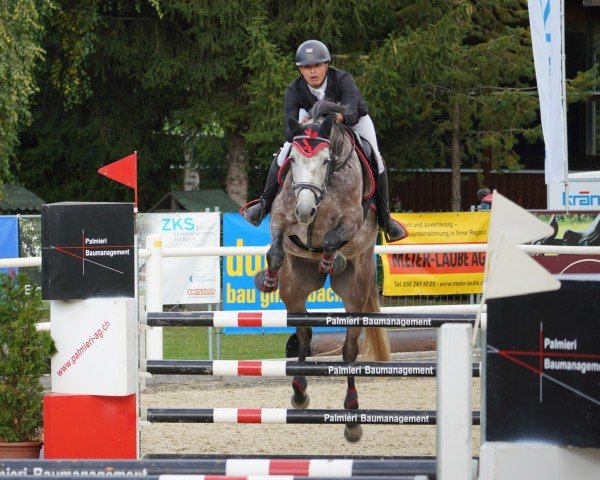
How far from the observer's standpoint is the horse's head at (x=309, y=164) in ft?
19.9

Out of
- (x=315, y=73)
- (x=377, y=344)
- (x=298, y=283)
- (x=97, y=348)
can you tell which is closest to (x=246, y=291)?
(x=377, y=344)

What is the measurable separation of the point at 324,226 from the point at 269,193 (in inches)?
23.1

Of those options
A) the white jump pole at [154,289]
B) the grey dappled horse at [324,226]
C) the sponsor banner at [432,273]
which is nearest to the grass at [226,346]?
the sponsor banner at [432,273]

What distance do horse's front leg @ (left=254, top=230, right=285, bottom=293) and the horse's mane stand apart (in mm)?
714

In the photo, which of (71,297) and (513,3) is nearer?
(71,297)

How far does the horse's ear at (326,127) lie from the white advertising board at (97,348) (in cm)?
153

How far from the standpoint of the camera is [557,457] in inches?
138

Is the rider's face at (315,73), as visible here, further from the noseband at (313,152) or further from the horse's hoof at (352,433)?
the horse's hoof at (352,433)

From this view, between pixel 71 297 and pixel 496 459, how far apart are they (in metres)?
2.71

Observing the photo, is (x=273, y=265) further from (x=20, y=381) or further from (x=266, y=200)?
(x=20, y=381)

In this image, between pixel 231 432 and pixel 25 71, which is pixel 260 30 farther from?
pixel 231 432

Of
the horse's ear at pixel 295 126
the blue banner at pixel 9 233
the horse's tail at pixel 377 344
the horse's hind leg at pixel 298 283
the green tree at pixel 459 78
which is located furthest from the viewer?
the green tree at pixel 459 78

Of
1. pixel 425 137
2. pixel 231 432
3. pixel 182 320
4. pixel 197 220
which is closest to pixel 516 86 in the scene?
pixel 425 137

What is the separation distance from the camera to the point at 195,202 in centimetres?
2005
